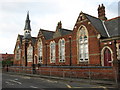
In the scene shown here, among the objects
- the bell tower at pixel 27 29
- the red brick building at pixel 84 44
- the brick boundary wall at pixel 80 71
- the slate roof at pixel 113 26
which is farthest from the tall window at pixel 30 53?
the slate roof at pixel 113 26

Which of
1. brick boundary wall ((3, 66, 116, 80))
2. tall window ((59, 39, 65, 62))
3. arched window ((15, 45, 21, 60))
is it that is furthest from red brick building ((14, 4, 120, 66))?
arched window ((15, 45, 21, 60))

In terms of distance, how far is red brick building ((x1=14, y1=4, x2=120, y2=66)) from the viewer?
2189 centimetres

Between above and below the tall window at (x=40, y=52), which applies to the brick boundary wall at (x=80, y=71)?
below

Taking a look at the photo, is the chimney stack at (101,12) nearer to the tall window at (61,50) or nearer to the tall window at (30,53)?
the tall window at (61,50)

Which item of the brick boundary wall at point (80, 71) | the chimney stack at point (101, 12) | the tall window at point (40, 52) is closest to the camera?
the brick boundary wall at point (80, 71)

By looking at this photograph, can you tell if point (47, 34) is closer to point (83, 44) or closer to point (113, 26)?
point (83, 44)

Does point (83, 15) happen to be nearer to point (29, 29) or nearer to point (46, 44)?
point (46, 44)

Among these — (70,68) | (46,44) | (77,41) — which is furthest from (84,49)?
(46,44)

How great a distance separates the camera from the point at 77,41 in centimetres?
2644

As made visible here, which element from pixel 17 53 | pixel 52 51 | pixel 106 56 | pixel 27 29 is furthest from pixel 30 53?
pixel 106 56

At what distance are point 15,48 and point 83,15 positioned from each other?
2996 centimetres

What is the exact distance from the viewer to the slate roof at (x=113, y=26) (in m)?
23.0

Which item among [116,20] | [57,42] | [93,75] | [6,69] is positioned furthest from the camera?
[6,69]

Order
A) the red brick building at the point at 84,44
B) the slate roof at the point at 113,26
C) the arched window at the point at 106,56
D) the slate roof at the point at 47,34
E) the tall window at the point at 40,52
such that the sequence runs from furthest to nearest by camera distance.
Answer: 1. the slate roof at the point at 47,34
2. the tall window at the point at 40,52
3. the slate roof at the point at 113,26
4. the red brick building at the point at 84,44
5. the arched window at the point at 106,56
